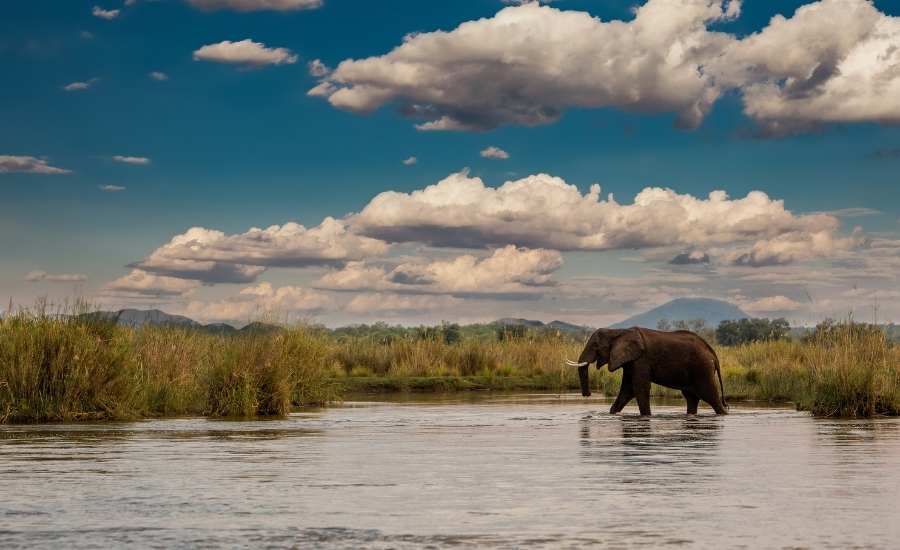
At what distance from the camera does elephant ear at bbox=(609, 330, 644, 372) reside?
78.7 feet

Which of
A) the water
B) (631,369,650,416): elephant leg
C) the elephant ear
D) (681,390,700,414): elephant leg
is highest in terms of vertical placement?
the elephant ear

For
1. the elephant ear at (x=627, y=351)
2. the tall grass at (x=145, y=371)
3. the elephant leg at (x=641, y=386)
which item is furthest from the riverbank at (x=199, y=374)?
the elephant ear at (x=627, y=351)

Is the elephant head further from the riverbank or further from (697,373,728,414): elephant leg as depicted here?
the riverbank

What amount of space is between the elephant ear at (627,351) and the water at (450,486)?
358 cm

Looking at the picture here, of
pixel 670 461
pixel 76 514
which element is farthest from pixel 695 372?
pixel 76 514

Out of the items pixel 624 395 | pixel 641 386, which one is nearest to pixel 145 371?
pixel 624 395

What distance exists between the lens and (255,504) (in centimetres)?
1031

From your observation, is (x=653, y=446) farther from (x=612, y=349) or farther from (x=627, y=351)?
(x=612, y=349)

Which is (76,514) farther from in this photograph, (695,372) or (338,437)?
(695,372)

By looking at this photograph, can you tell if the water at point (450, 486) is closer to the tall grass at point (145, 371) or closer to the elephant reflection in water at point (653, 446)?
the elephant reflection in water at point (653, 446)

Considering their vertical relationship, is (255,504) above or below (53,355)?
below

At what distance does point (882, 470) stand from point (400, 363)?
30.9 meters

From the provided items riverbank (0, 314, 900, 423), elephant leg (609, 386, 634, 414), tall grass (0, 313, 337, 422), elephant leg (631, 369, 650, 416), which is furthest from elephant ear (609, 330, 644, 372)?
tall grass (0, 313, 337, 422)

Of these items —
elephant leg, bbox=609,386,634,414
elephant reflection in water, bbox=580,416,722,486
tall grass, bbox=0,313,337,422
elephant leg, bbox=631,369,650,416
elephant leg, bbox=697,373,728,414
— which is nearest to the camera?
elephant reflection in water, bbox=580,416,722,486
